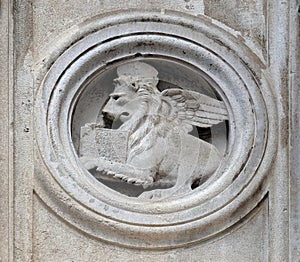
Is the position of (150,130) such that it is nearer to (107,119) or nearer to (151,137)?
(151,137)

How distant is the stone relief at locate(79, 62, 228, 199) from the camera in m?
5.37

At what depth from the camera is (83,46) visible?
17.6 feet

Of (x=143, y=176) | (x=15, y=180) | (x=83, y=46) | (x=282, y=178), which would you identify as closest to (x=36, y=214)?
(x=15, y=180)

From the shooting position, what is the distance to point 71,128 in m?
5.39

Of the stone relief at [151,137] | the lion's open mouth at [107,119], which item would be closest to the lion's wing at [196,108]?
the stone relief at [151,137]

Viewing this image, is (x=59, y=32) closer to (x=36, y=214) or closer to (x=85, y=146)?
(x=85, y=146)

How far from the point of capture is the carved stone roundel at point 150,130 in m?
5.27

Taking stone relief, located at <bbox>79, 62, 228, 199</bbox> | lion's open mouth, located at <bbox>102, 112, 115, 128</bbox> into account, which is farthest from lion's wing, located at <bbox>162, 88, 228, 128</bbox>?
lion's open mouth, located at <bbox>102, 112, 115, 128</bbox>

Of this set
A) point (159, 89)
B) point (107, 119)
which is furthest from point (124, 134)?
point (159, 89)

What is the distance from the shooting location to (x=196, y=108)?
5488 millimetres

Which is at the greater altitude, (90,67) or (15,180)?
(90,67)

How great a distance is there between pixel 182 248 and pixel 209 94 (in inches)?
35.5

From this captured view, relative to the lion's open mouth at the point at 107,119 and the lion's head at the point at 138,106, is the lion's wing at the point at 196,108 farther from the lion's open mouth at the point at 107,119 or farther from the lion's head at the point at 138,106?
the lion's open mouth at the point at 107,119

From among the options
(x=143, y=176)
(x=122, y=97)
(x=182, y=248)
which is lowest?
(x=182, y=248)
